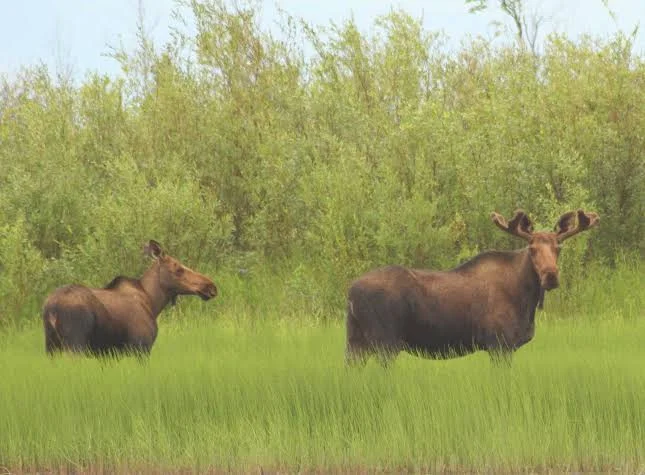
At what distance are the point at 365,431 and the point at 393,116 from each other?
21.1 meters

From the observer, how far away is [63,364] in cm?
1256

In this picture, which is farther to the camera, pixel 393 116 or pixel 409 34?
pixel 409 34

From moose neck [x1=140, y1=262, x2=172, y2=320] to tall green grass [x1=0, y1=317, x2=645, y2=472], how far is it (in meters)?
2.10

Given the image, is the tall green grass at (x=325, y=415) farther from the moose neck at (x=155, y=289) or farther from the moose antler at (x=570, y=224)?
the moose neck at (x=155, y=289)

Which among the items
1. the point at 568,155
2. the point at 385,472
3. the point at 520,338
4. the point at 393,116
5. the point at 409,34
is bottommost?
the point at 385,472

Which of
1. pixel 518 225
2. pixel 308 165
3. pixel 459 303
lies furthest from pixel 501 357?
pixel 308 165

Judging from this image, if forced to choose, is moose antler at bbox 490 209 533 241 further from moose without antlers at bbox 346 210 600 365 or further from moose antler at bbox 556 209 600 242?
moose antler at bbox 556 209 600 242

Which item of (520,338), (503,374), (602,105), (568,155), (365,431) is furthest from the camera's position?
(602,105)

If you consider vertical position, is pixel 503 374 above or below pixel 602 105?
below

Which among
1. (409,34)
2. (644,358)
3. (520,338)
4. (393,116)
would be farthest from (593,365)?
(409,34)

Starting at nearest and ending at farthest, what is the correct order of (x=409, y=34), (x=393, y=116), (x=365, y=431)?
(x=365, y=431), (x=393, y=116), (x=409, y=34)

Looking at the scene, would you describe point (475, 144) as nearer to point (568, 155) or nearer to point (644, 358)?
point (568, 155)

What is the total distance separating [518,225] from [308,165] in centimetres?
1461

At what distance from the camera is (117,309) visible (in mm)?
13828
